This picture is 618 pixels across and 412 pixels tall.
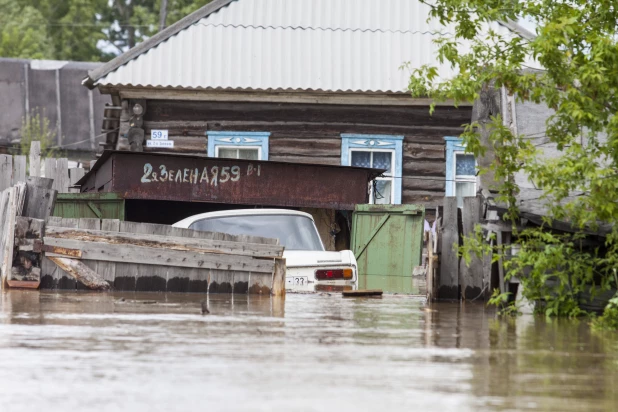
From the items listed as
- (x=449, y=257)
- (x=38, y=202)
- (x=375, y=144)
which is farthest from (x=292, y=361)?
(x=375, y=144)

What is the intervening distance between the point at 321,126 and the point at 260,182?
394 centimetres

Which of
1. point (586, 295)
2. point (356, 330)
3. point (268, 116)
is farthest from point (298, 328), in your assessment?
point (268, 116)

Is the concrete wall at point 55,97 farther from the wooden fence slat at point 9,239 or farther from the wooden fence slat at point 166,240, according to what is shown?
the wooden fence slat at point 166,240

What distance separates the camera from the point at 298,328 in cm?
878

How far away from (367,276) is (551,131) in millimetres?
7842

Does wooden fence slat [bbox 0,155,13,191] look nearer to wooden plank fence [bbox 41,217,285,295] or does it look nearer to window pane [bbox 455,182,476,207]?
wooden plank fence [bbox 41,217,285,295]

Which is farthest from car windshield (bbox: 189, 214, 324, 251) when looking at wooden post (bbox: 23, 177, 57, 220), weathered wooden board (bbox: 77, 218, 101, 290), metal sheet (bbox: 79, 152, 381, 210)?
metal sheet (bbox: 79, 152, 381, 210)

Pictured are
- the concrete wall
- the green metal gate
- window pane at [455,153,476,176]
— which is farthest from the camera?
the concrete wall

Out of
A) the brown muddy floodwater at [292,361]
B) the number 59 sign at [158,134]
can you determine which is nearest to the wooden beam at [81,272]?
the brown muddy floodwater at [292,361]

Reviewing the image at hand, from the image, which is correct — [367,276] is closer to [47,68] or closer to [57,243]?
[57,243]

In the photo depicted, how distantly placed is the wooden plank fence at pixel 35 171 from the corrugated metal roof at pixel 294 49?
1.73 meters

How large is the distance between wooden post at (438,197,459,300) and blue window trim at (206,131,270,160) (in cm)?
944

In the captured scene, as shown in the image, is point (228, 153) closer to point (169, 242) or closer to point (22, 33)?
point (169, 242)

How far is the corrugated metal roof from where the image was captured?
21.6 meters
